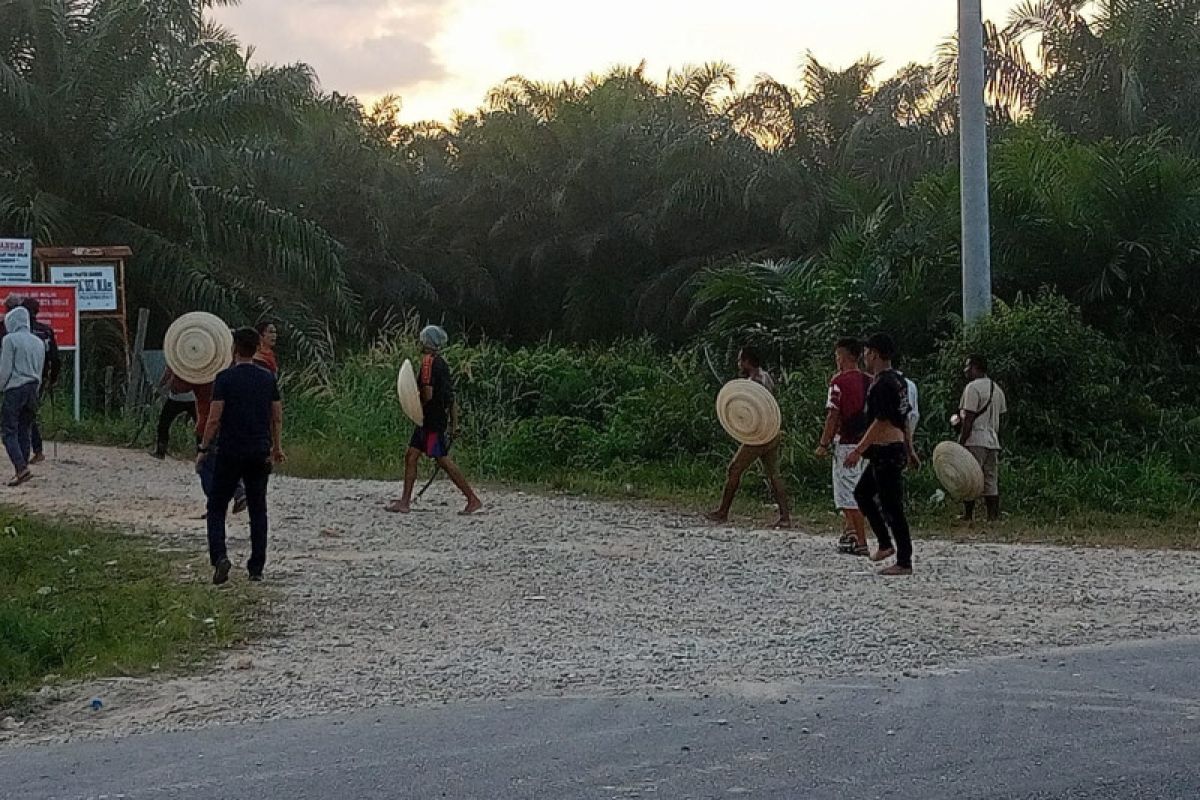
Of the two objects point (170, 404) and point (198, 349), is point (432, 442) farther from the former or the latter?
point (170, 404)

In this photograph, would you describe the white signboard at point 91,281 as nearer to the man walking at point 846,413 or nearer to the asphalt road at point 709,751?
the man walking at point 846,413

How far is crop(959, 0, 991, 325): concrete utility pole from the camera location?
1612cm

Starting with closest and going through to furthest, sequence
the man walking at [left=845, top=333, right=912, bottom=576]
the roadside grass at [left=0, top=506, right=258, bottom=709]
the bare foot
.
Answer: the roadside grass at [left=0, top=506, right=258, bottom=709] < the man walking at [left=845, top=333, right=912, bottom=576] < the bare foot

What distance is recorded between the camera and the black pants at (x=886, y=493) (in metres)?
10.2

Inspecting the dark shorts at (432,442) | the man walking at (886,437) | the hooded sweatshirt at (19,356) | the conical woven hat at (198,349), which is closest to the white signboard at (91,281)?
the hooded sweatshirt at (19,356)

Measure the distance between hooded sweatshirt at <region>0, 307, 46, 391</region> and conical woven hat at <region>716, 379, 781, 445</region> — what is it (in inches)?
249

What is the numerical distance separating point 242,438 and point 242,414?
0.16 meters

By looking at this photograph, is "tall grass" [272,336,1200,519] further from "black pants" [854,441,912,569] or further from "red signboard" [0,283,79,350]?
"black pants" [854,441,912,569]

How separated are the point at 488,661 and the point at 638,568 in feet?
10.8

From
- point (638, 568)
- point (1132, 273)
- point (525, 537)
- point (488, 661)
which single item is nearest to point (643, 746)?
point (488, 661)

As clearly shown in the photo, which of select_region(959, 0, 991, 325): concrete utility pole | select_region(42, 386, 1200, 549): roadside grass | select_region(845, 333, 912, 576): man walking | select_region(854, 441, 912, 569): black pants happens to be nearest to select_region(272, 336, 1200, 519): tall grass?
select_region(42, 386, 1200, 549): roadside grass

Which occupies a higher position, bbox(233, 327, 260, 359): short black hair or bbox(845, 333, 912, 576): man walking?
bbox(233, 327, 260, 359): short black hair

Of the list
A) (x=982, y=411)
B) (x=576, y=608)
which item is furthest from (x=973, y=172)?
(x=576, y=608)

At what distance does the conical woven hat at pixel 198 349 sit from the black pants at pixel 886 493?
5.29 m
